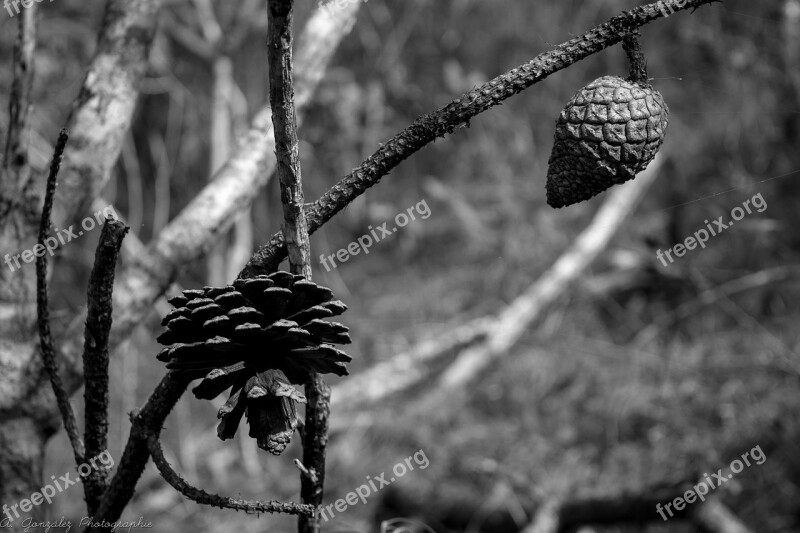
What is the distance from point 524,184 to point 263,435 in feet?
11.4

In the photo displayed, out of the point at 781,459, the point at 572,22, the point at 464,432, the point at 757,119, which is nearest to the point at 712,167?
the point at 757,119

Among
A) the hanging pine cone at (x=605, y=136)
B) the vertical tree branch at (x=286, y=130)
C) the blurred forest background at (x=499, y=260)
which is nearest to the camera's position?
the vertical tree branch at (x=286, y=130)

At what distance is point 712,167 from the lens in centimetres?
385

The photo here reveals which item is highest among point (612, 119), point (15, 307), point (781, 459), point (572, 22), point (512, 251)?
point (572, 22)

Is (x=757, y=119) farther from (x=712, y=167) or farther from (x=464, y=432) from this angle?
(x=464, y=432)

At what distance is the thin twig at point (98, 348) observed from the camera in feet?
2.43

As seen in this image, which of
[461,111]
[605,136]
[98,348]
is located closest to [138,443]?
[98,348]

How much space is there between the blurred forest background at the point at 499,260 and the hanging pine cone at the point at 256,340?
108cm

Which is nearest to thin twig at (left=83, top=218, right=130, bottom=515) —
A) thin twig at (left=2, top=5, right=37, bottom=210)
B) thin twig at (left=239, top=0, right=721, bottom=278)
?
thin twig at (left=239, top=0, right=721, bottom=278)

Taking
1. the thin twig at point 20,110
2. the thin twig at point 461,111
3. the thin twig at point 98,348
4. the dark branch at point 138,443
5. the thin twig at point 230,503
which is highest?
the thin twig at point 20,110

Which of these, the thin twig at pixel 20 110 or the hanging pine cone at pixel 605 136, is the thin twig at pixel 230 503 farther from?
the thin twig at pixel 20 110

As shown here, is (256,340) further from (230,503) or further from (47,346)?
(47,346)

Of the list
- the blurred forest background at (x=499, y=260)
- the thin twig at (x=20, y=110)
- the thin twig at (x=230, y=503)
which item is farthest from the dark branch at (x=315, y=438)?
the blurred forest background at (x=499, y=260)

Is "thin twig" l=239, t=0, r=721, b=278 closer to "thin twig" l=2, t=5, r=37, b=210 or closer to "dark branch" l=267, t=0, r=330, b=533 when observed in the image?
"dark branch" l=267, t=0, r=330, b=533
